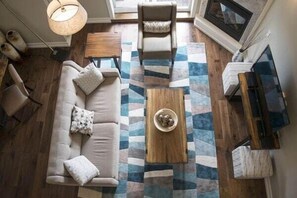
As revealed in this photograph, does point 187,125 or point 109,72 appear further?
point 187,125

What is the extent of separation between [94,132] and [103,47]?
1.33m

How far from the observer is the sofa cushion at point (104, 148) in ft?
10.4

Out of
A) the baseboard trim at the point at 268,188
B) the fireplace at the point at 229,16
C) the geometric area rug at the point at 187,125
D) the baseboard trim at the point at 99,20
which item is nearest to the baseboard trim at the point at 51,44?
the baseboard trim at the point at 99,20

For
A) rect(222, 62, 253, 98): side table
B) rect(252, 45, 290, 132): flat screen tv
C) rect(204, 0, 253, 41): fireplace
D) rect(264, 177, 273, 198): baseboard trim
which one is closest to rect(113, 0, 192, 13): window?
rect(204, 0, 253, 41): fireplace

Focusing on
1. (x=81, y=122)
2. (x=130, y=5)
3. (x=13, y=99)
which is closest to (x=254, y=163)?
(x=81, y=122)

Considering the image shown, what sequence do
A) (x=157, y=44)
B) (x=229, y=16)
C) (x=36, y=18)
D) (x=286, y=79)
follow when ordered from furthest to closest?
1. (x=36, y=18)
2. (x=229, y=16)
3. (x=157, y=44)
4. (x=286, y=79)

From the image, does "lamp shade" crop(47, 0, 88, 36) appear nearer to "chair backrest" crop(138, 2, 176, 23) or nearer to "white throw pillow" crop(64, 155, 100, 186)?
"chair backrest" crop(138, 2, 176, 23)

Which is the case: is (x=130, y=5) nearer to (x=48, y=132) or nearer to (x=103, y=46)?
(x=103, y=46)

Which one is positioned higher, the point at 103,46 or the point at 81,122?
the point at 103,46

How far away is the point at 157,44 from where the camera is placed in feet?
13.0

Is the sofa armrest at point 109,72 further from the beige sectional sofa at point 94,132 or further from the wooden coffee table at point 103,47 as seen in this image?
the wooden coffee table at point 103,47

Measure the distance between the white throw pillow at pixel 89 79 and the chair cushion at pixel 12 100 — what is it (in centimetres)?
89

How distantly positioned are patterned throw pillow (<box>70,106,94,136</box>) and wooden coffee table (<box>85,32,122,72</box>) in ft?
3.01

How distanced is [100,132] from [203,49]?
233 centimetres
